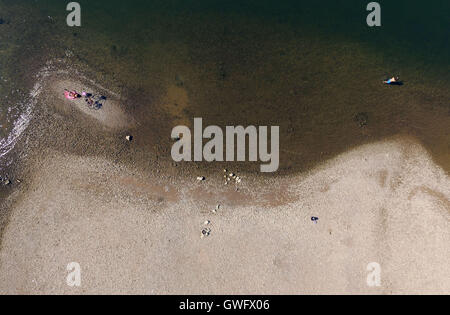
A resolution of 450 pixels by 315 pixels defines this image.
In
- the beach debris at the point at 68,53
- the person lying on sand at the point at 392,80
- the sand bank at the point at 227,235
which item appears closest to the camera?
the sand bank at the point at 227,235

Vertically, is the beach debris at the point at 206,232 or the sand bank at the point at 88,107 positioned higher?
the sand bank at the point at 88,107

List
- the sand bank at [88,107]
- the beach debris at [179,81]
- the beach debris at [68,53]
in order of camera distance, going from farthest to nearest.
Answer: the beach debris at [68,53] → the beach debris at [179,81] → the sand bank at [88,107]

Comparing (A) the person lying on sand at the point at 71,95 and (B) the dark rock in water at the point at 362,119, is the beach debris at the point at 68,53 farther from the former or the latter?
(B) the dark rock in water at the point at 362,119

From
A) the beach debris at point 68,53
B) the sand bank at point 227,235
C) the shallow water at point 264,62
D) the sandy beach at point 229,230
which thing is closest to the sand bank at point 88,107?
the shallow water at point 264,62

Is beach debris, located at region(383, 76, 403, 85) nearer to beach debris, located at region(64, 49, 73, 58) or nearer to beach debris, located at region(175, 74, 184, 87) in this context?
beach debris, located at region(175, 74, 184, 87)

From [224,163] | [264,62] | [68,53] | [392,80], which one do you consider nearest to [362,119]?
[392,80]

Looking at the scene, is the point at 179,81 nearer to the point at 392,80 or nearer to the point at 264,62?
the point at 264,62

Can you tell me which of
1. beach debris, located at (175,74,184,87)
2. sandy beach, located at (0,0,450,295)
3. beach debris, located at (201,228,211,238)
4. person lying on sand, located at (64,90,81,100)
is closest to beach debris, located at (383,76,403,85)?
sandy beach, located at (0,0,450,295)
